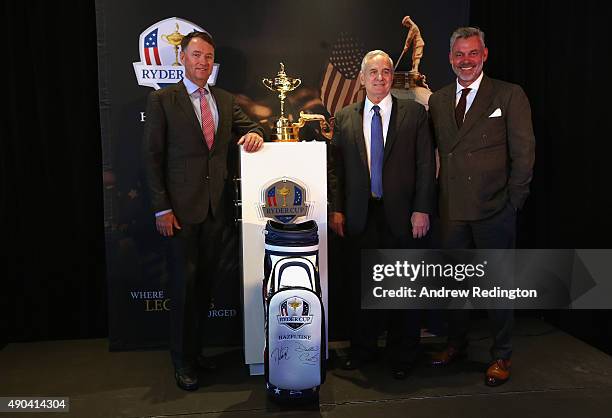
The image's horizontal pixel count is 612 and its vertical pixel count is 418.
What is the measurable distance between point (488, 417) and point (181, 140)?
6.27ft

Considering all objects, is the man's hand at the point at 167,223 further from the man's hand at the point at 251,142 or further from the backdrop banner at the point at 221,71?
the backdrop banner at the point at 221,71

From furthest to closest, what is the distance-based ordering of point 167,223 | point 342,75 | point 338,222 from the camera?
point 342,75, point 338,222, point 167,223

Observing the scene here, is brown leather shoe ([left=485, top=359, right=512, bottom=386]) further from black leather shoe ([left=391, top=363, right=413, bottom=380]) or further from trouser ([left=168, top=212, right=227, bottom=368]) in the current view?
trouser ([left=168, top=212, right=227, bottom=368])

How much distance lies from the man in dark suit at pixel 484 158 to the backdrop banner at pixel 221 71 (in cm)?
62

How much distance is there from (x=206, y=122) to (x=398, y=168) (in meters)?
0.99

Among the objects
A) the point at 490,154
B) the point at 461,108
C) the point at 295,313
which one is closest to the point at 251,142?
the point at 295,313

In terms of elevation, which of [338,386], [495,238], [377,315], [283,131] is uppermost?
[283,131]

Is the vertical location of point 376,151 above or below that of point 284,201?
above

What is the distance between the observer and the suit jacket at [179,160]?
9.50ft

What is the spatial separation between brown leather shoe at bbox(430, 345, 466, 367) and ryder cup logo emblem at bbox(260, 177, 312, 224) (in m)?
1.09

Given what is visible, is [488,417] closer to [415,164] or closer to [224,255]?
[415,164]

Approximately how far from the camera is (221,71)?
3461 mm

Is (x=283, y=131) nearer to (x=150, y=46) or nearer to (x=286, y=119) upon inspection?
(x=286, y=119)

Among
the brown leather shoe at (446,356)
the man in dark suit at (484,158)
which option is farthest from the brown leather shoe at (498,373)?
the brown leather shoe at (446,356)
